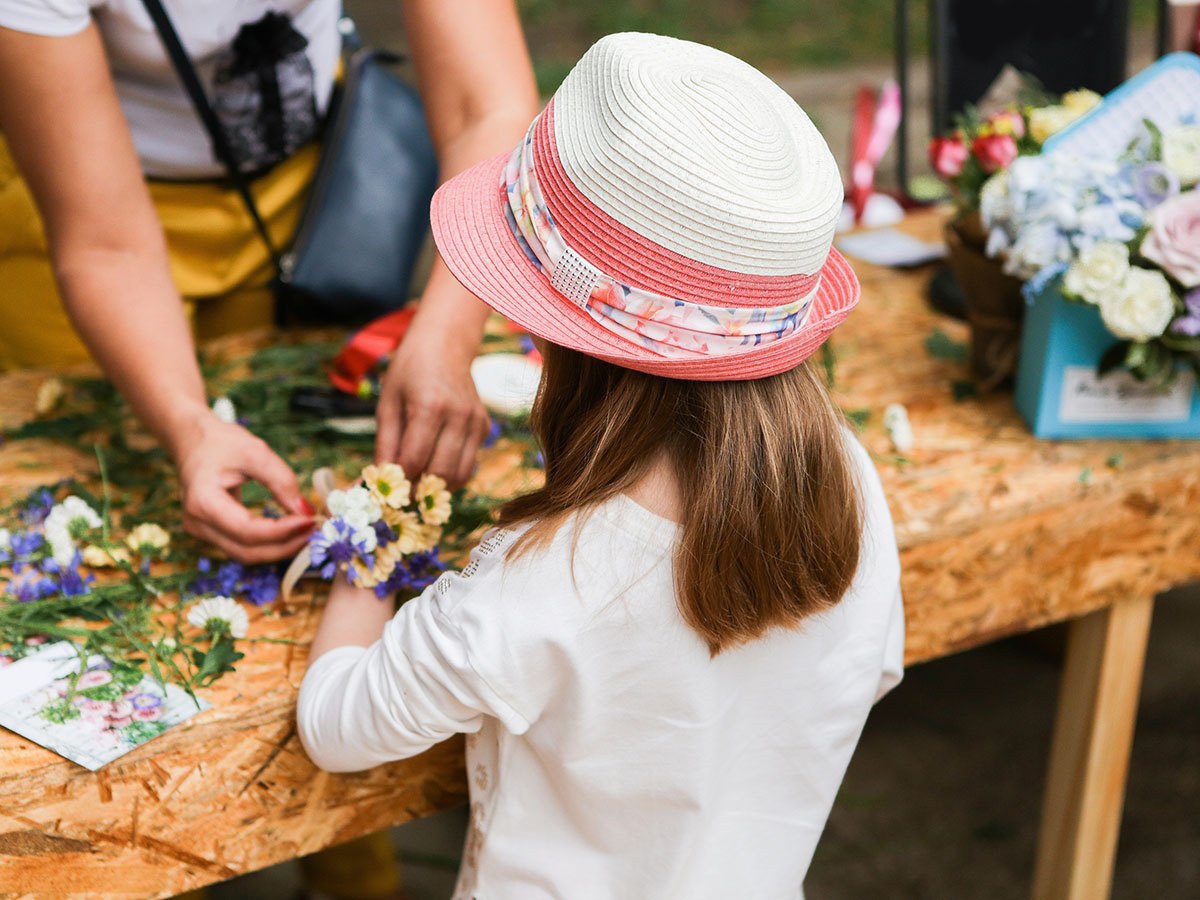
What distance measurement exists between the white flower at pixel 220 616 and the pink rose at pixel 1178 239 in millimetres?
1201

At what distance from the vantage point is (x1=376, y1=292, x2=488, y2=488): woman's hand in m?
1.29

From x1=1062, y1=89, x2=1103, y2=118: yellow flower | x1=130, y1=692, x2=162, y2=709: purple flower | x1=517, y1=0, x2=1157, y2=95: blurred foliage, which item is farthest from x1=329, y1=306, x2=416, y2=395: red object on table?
x1=517, y1=0, x2=1157, y2=95: blurred foliage

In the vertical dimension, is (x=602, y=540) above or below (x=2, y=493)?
above

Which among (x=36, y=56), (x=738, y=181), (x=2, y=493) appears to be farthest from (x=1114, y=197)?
(x=2, y=493)

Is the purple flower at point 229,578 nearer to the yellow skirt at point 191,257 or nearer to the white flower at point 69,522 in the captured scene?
the white flower at point 69,522

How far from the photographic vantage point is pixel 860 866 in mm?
2260

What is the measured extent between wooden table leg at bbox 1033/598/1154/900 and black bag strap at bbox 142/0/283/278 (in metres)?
1.48

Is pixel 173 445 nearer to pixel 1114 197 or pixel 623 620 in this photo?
pixel 623 620

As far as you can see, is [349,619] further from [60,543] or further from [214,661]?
[60,543]

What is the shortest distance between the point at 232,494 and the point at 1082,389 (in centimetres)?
118

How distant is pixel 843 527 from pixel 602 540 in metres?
0.24

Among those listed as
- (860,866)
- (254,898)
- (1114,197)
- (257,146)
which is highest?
(257,146)

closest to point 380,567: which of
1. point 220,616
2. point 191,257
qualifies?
point 220,616

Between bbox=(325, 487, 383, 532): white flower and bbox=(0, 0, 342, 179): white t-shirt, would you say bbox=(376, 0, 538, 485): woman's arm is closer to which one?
bbox=(325, 487, 383, 532): white flower
